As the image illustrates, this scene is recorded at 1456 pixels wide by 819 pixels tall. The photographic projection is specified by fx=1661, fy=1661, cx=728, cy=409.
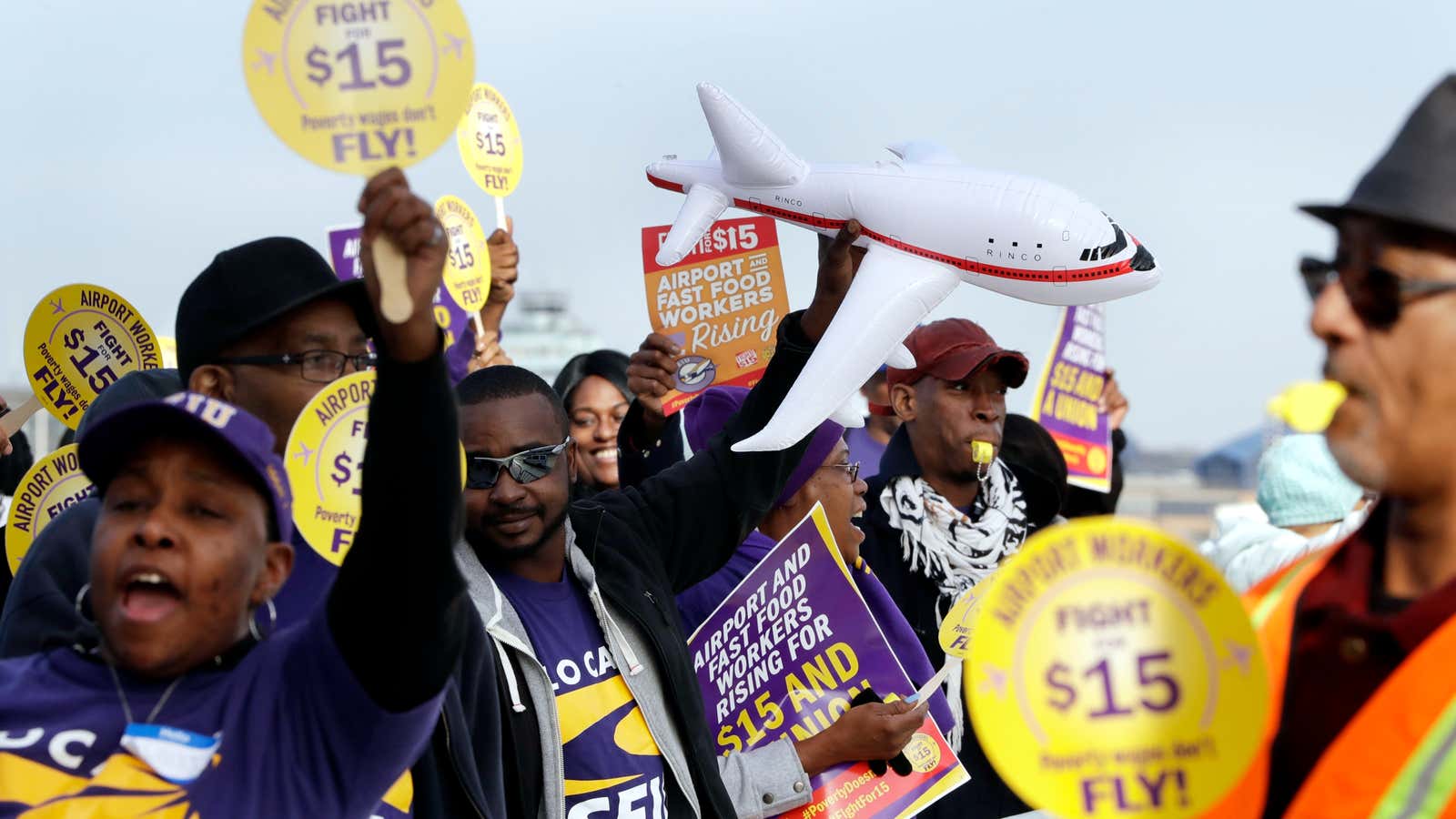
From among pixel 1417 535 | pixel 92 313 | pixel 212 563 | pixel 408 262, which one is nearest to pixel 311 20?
pixel 408 262

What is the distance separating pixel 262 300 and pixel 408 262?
3.38 ft

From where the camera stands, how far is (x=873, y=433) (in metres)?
7.04

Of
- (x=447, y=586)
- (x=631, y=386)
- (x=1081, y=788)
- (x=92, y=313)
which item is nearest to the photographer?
(x=1081, y=788)

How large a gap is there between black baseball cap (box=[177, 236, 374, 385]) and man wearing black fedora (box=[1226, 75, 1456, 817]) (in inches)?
69.3

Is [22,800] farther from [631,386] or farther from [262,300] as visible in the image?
[631,386]

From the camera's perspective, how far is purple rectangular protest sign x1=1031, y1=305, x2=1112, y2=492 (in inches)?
265

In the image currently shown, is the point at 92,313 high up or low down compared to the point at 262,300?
down

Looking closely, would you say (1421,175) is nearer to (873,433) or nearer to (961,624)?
(961,624)

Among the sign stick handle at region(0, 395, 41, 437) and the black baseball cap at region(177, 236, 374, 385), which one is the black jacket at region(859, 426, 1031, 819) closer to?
the black baseball cap at region(177, 236, 374, 385)

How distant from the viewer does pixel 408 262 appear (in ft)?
6.95

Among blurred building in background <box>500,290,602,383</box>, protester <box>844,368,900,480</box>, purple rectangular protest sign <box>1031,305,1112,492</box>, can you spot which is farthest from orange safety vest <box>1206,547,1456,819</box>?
blurred building in background <box>500,290,602,383</box>

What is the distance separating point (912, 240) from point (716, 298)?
126cm

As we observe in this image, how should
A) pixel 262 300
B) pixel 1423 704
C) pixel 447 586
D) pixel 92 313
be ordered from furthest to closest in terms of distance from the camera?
1. pixel 92 313
2. pixel 262 300
3. pixel 447 586
4. pixel 1423 704

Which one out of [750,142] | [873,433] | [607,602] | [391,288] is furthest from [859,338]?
[873,433]
